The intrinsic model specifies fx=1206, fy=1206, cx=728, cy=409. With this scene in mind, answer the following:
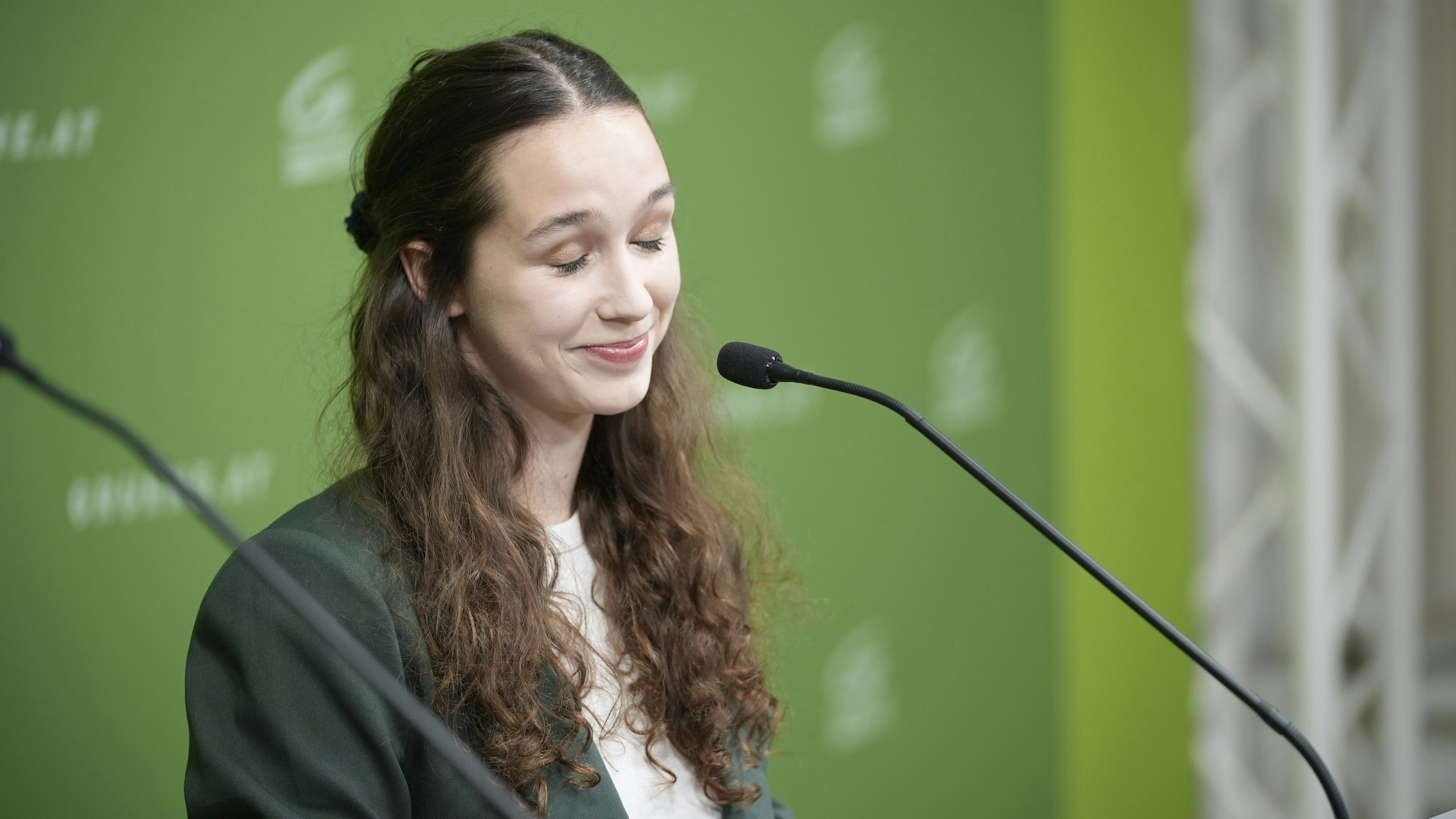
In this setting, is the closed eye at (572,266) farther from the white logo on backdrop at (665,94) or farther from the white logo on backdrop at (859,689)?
the white logo on backdrop at (859,689)

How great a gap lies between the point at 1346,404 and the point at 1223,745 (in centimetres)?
126

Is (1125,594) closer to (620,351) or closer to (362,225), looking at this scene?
(620,351)

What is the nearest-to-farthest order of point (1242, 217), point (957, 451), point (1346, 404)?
point (957, 451) < point (1242, 217) < point (1346, 404)

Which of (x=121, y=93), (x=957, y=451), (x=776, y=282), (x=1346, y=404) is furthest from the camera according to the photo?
(x=1346, y=404)

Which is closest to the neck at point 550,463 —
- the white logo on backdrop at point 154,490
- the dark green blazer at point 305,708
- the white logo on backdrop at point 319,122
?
the dark green blazer at point 305,708

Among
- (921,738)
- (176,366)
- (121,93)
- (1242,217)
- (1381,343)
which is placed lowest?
(921,738)

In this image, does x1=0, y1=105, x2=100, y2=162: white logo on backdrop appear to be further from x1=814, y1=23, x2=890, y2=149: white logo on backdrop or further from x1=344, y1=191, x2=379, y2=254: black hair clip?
x1=814, y1=23, x2=890, y2=149: white logo on backdrop

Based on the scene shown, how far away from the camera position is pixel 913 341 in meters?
2.68

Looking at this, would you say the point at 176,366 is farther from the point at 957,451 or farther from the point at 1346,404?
the point at 1346,404

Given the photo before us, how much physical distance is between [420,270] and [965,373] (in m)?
1.72

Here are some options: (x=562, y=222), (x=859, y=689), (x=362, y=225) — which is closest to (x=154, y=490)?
(x=362, y=225)

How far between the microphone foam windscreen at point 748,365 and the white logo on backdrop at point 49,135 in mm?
1090

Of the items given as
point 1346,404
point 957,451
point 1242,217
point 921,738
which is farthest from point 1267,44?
point 957,451

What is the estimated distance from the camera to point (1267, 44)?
3373 millimetres
